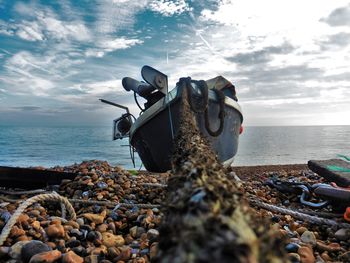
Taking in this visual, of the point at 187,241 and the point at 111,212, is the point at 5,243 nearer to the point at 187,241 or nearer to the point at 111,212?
the point at 111,212

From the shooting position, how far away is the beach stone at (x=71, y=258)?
2230 millimetres

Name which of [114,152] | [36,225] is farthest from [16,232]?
[114,152]

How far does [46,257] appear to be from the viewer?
2.19 metres

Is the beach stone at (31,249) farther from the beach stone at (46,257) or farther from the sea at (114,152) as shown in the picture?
the sea at (114,152)

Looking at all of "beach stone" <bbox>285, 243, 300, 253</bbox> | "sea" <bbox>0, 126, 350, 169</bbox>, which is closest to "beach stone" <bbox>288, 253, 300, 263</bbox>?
"beach stone" <bbox>285, 243, 300, 253</bbox>

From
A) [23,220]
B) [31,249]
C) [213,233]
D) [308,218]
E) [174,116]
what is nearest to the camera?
[213,233]

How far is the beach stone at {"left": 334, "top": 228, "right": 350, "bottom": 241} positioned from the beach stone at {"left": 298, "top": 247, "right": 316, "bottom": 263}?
0.85m

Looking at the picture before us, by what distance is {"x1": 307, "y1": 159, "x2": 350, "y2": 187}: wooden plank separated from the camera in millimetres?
5379

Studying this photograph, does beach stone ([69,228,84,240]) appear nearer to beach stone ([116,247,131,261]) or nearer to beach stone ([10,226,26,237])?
beach stone ([10,226,26,237])

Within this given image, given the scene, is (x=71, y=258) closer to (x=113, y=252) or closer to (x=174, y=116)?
(x=113, y=252)

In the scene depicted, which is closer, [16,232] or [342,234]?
[16,232]

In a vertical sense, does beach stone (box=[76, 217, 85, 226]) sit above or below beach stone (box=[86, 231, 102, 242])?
above

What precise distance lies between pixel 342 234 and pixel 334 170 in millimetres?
3014

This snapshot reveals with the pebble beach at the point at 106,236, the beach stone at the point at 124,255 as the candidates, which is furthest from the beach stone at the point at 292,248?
the beach stone at the point at 124,255
